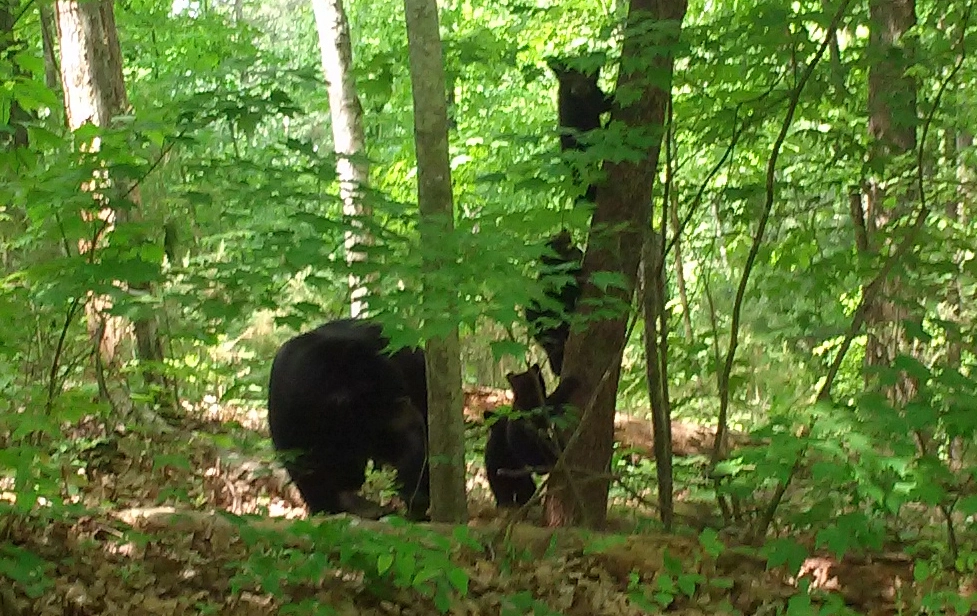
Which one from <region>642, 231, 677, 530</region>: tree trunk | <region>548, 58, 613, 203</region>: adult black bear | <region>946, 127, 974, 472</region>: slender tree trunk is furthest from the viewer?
<region>946, 127, 974, 472</region>: slender tree trunk

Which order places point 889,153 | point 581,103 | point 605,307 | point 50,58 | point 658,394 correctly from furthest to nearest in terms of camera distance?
point 50,58 < point 889,153 < point 581,103 < point 658,394 < point 605,307

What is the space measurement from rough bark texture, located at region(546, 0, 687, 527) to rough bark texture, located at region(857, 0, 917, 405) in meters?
1.17

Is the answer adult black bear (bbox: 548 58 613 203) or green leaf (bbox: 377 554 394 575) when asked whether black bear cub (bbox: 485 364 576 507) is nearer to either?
green leaf (bbox: 377 554 394 575)

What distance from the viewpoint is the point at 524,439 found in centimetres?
532

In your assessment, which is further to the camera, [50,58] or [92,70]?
[50,58]

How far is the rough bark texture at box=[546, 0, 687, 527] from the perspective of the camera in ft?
15.1

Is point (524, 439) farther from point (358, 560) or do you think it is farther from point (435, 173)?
point (358, 560)

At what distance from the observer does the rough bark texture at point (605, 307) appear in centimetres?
461

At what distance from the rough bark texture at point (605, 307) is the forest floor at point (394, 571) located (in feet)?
1.43

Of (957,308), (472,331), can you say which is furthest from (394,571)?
(957,308)

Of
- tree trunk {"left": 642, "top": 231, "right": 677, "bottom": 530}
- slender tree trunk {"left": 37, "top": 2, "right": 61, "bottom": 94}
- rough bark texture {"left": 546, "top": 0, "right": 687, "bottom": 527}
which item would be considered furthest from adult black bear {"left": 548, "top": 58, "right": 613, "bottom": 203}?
slender tree trunk {"left": 37, "top": 2, "right": 61, "bottom": 94}

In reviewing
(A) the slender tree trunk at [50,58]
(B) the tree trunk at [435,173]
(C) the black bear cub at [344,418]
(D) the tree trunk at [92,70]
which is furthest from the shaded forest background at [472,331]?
(A) the slender tree trunk at [50,58]

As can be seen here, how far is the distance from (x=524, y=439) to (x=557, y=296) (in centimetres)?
91

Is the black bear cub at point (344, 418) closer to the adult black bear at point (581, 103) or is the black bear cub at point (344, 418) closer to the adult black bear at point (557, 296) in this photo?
the adult black bear at point (557, 296)
